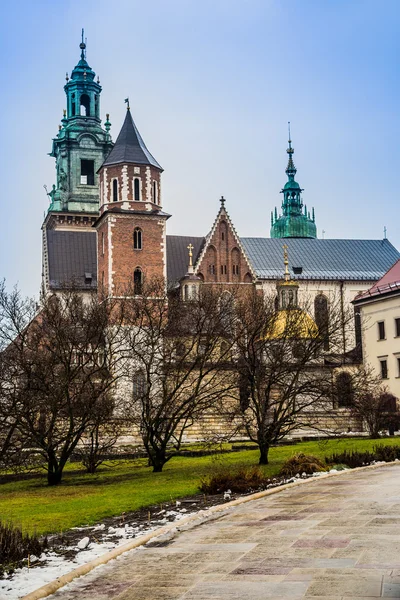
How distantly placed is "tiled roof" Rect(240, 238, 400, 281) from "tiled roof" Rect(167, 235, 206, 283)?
545 centimetres

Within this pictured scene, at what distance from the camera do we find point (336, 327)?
3153 cm

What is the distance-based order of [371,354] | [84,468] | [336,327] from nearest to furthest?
1. [336,327]
2. [84,468]
3. [371,354]

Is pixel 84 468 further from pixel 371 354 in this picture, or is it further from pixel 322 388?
pixel 371 354

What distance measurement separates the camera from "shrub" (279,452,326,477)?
78.7 ft

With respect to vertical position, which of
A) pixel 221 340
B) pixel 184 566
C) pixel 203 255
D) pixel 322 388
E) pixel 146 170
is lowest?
pixel 184 566

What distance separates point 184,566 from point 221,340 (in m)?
21.3

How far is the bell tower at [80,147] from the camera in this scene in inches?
3319

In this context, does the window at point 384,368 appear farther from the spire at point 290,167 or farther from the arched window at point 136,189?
the spire at point 290,167

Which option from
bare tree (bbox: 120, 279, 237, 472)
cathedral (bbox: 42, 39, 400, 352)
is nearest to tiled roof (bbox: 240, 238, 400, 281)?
cathedral (bbox: 42, 39, 400, 352)

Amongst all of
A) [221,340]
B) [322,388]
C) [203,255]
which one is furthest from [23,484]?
[203,255]

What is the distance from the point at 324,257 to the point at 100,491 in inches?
2328

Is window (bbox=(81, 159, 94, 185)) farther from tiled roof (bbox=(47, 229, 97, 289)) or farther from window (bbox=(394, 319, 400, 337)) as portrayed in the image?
window (bbox=(394, 319, 400, 337))

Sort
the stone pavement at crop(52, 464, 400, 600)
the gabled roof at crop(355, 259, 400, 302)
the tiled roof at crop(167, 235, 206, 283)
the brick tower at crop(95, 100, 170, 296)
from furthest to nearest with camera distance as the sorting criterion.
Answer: the tiled roof at crop(167, 235, 206, 283) < the brick tower at crop(95, 100, 170, 296) < the gabled roof at crop(355, 259, 400, 302) < the stone pavement at crop(52, 464, 400, 600)

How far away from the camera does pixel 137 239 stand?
64812mm
